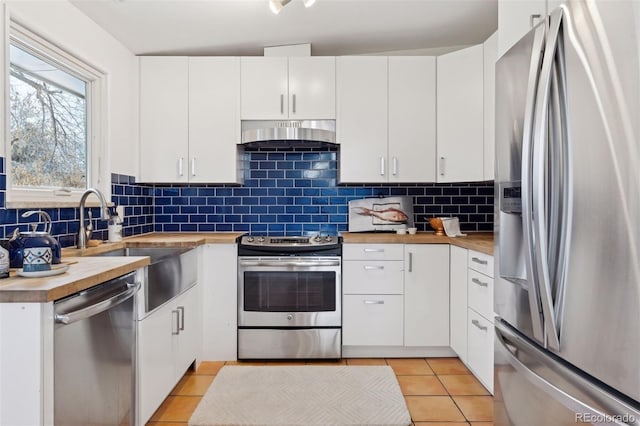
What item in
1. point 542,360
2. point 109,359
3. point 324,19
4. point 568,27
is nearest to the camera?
point 568,27

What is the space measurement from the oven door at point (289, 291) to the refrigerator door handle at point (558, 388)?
1.46 metres

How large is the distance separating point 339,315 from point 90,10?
2522 mm

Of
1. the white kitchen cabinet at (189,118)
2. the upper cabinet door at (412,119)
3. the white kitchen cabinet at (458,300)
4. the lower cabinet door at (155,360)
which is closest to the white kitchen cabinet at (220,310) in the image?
the lower cabinet door at (155,360)

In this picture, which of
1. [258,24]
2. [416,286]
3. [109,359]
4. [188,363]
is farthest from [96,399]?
[258,24]

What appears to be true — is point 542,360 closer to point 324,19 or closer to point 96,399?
point 96,399

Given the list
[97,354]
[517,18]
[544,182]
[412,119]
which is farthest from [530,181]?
[412,119]

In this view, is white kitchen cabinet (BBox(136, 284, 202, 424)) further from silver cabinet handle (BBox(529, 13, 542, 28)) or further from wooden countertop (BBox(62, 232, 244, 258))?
silver cabinet handle (BBox(529, 13, 542, 28))

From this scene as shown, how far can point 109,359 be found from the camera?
5.39 ft

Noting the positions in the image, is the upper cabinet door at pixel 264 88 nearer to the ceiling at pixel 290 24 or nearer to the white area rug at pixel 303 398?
the ceiling at pixel 290 24

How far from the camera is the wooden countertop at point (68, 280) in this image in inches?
48.4

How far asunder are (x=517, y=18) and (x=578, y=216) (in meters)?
0.93

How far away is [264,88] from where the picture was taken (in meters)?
3.15

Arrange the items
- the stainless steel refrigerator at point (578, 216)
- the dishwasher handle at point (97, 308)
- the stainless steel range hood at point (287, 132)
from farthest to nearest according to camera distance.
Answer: the stainless steel range hood at point (287, 132), the dishwasher handle at point (97, 308), the stainless steel refrigerator at point (578, 216)

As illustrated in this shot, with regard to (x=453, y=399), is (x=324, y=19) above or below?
above
